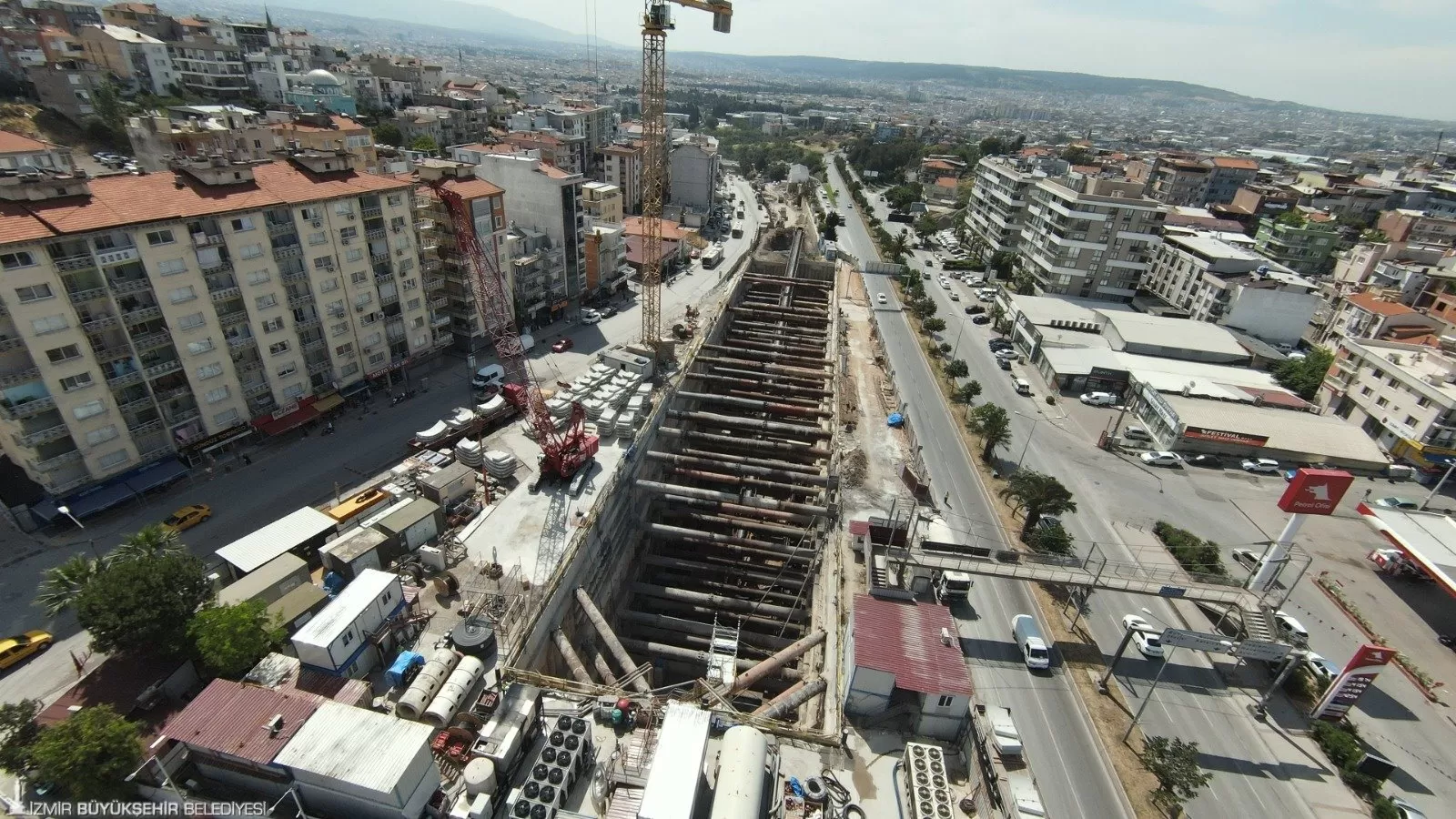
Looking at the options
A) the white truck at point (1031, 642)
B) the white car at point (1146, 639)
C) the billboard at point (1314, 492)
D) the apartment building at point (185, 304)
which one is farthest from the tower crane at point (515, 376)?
the billboard at point (1314, 492)

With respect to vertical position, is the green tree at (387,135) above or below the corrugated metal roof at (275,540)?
above

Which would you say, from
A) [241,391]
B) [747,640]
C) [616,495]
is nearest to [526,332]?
[241,391]

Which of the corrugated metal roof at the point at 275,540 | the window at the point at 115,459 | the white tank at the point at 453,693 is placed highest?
the white tank at the point at 453,693

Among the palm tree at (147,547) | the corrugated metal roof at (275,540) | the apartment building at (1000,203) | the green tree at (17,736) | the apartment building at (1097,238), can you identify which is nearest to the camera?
the green tree at (17,736)

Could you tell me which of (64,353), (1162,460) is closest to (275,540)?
(64,353)

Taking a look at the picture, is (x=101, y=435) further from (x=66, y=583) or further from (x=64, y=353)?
(x=66, y=583)

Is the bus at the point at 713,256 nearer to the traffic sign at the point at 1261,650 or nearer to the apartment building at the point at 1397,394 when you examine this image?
the apartment building at the point at 1397,394

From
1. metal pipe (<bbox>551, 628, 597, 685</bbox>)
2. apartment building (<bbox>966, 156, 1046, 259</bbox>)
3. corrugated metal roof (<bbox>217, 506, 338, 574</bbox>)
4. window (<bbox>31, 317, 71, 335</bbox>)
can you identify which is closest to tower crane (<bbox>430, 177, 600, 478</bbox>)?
metal pipe (<bbox>551, 628, 597, 685</bbox>)
